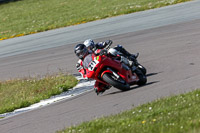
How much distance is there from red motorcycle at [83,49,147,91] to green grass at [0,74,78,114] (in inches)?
92.7

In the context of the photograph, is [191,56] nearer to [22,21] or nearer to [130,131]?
[130,131]

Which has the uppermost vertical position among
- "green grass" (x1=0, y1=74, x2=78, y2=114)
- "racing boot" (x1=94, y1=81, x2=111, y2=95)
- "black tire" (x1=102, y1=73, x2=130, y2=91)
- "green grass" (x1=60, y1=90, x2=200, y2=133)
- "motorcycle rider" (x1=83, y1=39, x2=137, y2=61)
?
"motorcycle rider" (x1=83, y1=39, x2=137, y2=61)

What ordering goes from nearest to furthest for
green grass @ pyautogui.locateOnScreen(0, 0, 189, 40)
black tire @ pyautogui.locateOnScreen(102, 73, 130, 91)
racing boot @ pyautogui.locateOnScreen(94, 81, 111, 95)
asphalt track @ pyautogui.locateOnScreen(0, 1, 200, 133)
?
1. asphalt track @ pyautogui.locateOnScreen(0, 1, 200, 133)
2. black tire @ pyautogui.locateOnScreen(102, 73, 130, 91)
3. racing boot @ pyautogui.locateOnScreen(94, 81, 111, 95)
4. green grass @ pyautogui.locateOnScreen(0, 0, 189, 40)

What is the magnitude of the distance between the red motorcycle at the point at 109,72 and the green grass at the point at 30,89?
2354mm

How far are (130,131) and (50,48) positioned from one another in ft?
54.0

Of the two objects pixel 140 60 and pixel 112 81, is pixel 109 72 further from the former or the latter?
pixel 140 60

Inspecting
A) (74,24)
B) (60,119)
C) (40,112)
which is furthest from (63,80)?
(74,24)

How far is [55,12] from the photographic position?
42.4 meters

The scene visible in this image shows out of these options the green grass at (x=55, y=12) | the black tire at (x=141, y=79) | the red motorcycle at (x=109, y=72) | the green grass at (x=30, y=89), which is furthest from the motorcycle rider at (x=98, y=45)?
the green grass at (x=55, y=12)

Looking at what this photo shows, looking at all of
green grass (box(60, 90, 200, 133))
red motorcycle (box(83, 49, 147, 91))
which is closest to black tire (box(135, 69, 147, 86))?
red motorcycle (box(83, 49, 147, 91))

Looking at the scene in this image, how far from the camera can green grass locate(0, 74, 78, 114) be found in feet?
42.5

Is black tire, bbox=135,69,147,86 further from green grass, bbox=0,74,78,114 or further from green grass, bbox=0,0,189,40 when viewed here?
green grass, bbox=0,0,189,40

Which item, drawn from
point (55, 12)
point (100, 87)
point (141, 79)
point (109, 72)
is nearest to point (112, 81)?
point (109, 72)

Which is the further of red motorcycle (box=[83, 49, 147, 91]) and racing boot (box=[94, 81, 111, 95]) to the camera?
racing boot (box=[94, 81, 111, 95])
